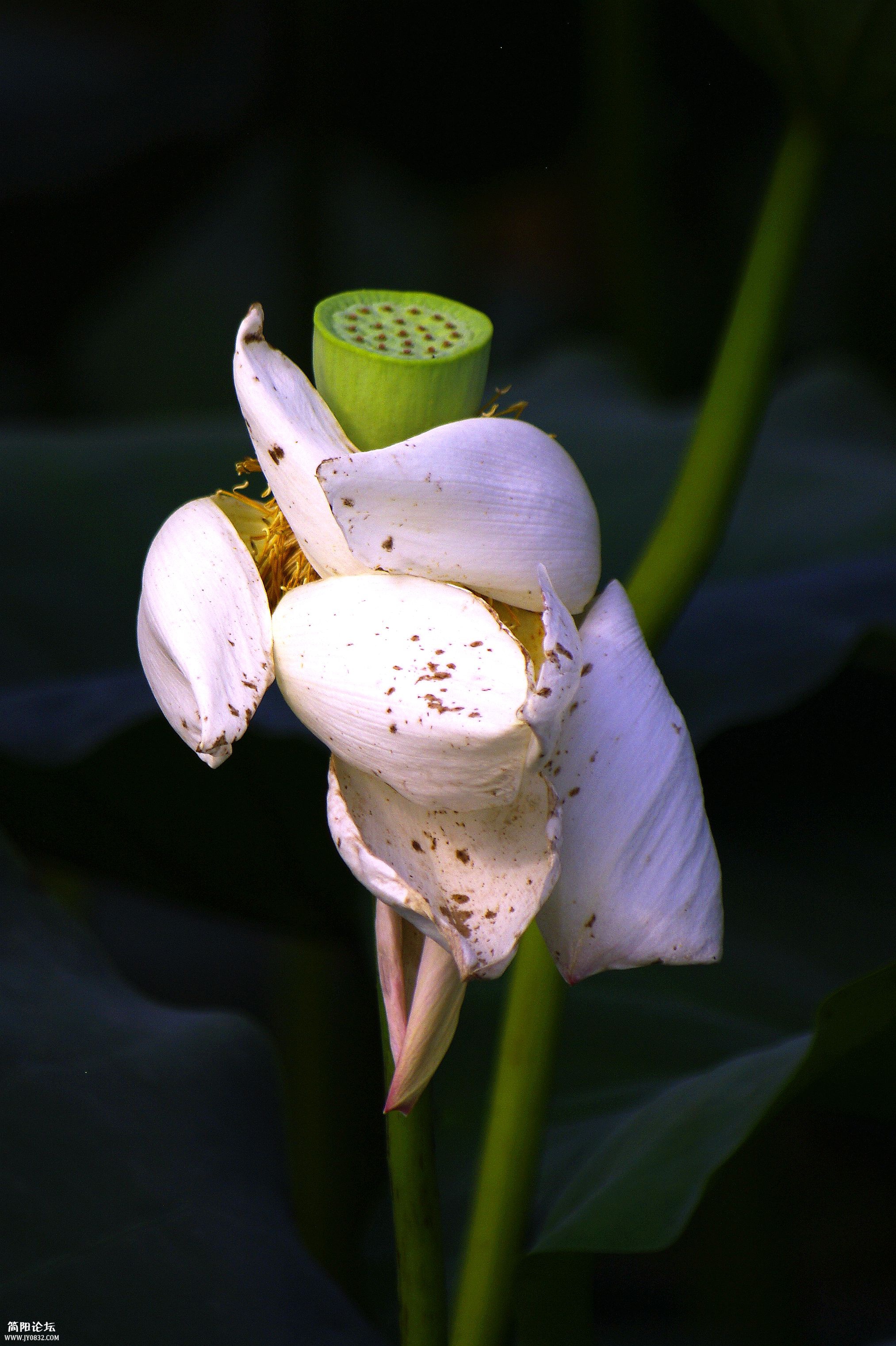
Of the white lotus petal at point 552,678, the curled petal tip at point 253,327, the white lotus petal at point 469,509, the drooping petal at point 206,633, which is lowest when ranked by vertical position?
the drooping petal at point 206,633

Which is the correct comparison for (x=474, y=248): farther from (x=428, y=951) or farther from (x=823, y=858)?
(x=428, y=951)

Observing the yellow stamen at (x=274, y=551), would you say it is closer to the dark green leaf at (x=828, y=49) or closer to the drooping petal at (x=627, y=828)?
the drooping petal at (x=627, y=828)

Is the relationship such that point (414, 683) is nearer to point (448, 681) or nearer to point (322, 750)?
point (448, 681)

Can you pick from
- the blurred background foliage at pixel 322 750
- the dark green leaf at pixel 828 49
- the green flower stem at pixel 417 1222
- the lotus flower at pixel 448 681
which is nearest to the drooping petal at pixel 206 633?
the lotus flower at pixel 448 681

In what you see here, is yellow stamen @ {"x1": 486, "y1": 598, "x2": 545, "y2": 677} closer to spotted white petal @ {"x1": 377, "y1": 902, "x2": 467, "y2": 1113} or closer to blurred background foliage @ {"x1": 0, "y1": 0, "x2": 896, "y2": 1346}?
spotted white petal @ {"x1": 377, "y1": 902, "x2": 467, "y2": 1113}

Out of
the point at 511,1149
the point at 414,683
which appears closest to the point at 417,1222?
the point at 511,1149

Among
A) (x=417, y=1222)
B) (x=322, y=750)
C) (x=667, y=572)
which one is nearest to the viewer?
(x=417, y=1222)

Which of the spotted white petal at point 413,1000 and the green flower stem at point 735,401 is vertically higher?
the green flower stem at point 735,401

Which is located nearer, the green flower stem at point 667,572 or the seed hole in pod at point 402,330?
the seed hole in pod at point 402,330
